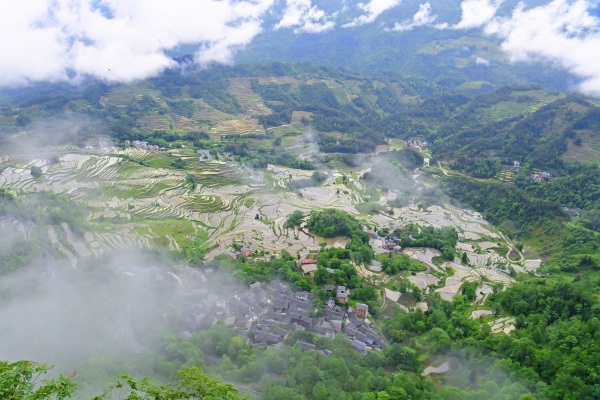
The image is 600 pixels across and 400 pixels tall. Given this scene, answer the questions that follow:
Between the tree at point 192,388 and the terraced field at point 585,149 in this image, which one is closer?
the tree at point 192,388

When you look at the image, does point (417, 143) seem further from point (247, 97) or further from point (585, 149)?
point (247, 97)

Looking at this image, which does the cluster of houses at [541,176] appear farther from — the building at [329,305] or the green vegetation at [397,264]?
the building at [329,305]

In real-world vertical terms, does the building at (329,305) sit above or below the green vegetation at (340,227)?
above

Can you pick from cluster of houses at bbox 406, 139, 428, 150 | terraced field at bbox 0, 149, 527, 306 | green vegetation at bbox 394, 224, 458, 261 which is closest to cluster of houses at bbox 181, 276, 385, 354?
terraced field at bbox 0, 149, 527, 306

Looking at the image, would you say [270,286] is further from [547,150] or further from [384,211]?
[547,150]

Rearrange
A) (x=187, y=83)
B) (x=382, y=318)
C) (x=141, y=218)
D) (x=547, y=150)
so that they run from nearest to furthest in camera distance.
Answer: (x=382, y=318)
(x=141, y=218)
(x=547, y=150)
(x=187, y=83)

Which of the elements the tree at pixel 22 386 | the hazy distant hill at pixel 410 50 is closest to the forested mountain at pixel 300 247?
the tree at pixel 22 386

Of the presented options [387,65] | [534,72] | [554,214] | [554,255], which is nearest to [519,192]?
[554,214]
